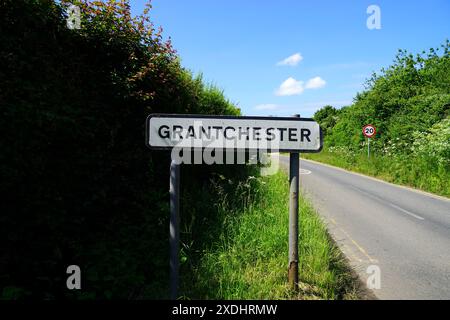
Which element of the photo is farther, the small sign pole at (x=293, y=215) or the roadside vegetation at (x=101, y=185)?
the small sign pole at (x=293, y=215)

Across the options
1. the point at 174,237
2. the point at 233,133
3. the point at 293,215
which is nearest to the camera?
the point at 174,237

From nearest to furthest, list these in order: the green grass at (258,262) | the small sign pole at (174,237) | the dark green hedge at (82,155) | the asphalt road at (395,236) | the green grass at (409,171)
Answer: the small sign pole at (174,237) < the dark green hedge at (82,155) < the green grass at (258,262) < the asphalt road at (395,236) < the green grass at (409,171)

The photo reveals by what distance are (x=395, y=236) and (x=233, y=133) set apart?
14.7ft

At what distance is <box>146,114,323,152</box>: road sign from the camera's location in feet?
7.94

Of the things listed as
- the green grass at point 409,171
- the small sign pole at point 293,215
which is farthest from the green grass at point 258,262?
the green grass at point 409,171

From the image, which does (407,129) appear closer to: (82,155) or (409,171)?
(409,171)

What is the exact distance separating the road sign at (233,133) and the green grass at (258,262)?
1.43 metres

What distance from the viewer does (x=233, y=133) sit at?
253 centimetres

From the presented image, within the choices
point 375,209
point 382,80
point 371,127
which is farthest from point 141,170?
Answer: point 382,80

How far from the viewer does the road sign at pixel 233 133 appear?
2.42 metres

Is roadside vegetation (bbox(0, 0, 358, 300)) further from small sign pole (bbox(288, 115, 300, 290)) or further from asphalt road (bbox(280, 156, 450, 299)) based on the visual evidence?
asphalt road (bbox(280, 156, 450, 299))

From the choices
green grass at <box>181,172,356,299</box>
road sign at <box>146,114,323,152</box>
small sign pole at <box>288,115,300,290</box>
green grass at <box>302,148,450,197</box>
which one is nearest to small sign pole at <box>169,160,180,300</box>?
road sign at <box>146,114,323,152</box>

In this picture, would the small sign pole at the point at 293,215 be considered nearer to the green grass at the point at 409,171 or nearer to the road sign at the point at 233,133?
the road sign at the point at 233,133

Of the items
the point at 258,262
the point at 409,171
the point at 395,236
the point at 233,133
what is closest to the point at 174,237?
the point at 233,133
